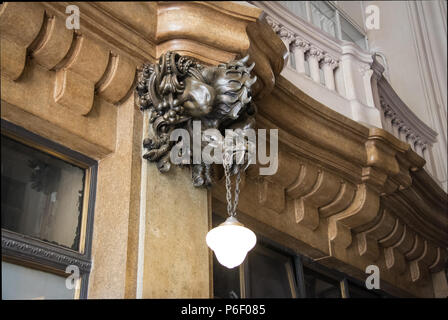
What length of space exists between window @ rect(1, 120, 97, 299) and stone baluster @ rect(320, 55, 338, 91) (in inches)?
112

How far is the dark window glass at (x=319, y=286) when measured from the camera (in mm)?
5844

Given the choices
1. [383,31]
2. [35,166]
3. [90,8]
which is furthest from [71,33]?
[383,31]

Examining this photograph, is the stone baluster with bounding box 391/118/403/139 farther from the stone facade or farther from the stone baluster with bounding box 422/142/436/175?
the stone facade

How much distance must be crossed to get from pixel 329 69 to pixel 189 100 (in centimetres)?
258

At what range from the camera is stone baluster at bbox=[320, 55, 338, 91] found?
6215mm

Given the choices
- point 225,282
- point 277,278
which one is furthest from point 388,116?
point 225,282

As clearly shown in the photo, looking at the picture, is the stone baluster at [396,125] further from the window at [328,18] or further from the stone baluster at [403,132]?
the window at [328,18]

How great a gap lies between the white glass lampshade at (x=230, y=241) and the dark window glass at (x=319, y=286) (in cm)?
216

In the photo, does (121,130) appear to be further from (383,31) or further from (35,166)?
(383,31)

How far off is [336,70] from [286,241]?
1.84 meters

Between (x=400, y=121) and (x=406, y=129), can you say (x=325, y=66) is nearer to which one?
(x=400, y=121)

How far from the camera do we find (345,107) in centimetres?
621
